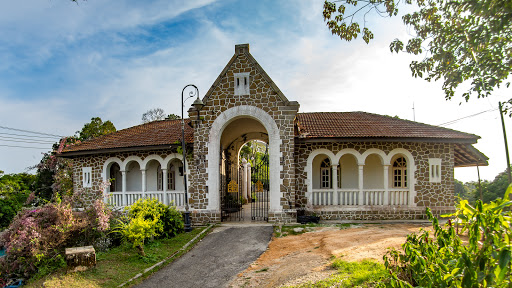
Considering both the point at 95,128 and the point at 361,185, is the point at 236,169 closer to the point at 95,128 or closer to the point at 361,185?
the point at 361,185

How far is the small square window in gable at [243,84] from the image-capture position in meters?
13.1

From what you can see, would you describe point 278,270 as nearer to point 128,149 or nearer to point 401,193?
point 401,193

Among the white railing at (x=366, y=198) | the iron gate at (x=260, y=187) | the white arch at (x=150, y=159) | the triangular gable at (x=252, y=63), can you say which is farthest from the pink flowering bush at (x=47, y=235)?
the white railing at (x=366, y=198)

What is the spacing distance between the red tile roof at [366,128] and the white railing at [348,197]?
8.33 feet

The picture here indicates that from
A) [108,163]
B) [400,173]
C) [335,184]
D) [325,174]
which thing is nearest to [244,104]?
[335,184]

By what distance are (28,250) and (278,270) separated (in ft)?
21.9

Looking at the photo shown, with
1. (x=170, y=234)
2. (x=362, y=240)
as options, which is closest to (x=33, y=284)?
(x=170, y=234)

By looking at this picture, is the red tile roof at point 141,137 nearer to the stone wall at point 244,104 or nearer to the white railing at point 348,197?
the stone wall at point 244,104

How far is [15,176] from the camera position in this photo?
992 inches

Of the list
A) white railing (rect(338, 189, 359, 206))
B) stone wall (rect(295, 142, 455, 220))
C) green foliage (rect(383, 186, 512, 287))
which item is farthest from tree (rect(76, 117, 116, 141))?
green foliage (rect(383, 186, 512, 287))

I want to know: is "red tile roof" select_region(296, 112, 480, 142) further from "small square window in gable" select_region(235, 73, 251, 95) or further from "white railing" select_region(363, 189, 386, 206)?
"small square window in gable" select_region(235, 73, 251, 95)

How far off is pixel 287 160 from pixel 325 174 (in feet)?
11.4

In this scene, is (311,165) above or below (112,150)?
below

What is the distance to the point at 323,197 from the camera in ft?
46.3
